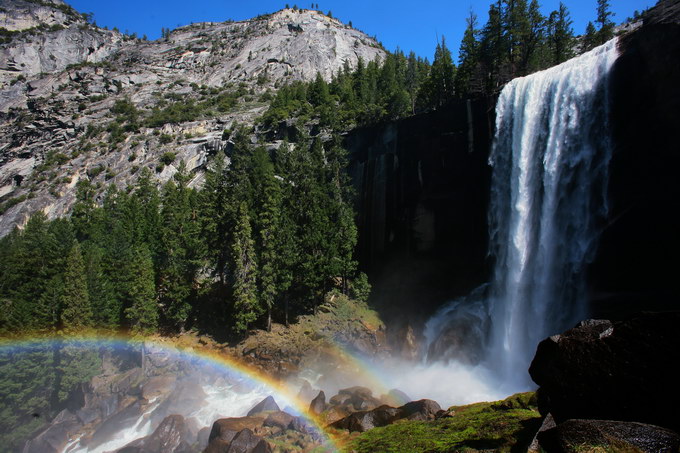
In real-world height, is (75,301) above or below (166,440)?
above

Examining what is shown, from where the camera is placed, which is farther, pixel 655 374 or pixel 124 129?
pixel 124 129

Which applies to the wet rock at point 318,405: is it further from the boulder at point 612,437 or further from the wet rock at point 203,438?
the boulder at point 612,437

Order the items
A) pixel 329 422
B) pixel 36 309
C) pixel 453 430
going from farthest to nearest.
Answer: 1. pixel 36 309
2. pixel 329 422
3. pixel 453 430

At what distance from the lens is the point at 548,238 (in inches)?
1228

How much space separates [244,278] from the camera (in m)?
35.6

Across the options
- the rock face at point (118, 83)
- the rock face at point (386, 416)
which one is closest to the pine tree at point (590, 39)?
the rock face at point (386, 416)

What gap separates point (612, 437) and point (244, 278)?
32.6m

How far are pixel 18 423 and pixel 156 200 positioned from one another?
3757 cm

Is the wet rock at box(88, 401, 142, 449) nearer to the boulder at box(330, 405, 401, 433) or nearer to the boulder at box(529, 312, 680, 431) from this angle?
the boulder at box(330, 405, 401, 433)

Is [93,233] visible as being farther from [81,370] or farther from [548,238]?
[548,238]

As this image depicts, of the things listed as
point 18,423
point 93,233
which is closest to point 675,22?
point 18,423

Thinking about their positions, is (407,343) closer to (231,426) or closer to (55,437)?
(231,426)

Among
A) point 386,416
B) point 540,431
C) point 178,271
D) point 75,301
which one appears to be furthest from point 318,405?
point 75,301

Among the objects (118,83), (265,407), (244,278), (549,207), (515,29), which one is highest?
(118,83)
